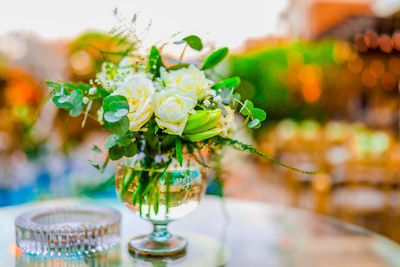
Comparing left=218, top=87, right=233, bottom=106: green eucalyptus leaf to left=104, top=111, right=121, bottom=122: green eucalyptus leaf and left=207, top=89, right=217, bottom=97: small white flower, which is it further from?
left=104, top=111, right=121, bottom=122: green eucalyptus leaf

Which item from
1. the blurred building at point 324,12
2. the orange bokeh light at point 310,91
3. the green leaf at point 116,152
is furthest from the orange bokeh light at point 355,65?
the green leaf at point 116,152

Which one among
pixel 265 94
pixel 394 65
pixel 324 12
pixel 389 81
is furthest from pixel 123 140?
pixel 324 12

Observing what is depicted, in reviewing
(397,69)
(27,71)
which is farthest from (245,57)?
(27,71)

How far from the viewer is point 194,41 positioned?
809 mm

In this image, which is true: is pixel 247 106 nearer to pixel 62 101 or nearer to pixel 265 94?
pixel 62 101

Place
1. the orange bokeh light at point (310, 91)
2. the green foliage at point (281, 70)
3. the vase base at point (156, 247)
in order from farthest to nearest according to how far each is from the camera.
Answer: the orange bokeh light at point (310, 91)
the green foliage at point (281, 70)
the vase base at point (156, 247)

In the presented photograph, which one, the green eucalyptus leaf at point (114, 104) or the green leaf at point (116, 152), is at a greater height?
the green eucalyptus leaf at point (114, 104)

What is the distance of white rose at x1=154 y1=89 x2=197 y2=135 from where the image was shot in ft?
2.29

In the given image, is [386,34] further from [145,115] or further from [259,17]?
[145,115]

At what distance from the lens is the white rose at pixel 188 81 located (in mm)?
748

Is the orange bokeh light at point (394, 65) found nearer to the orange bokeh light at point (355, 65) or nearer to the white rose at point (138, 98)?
the orange bokeh light at point (355, 65)

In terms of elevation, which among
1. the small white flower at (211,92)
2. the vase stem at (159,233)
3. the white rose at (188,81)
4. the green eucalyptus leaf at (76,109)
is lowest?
the vase stem at (159,233)

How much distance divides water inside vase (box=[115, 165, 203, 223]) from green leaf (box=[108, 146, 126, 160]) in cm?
9

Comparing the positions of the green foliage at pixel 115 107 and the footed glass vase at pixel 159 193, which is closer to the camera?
the green foliage at pixel 115 107
